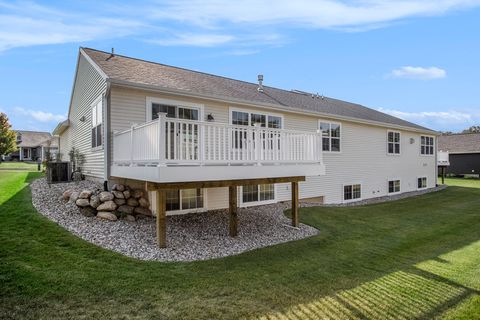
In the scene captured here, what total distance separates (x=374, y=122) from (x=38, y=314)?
15490 mm

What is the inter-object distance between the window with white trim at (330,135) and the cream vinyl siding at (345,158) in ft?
0.76

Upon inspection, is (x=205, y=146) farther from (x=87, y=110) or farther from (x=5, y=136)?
(x=5, y=136)

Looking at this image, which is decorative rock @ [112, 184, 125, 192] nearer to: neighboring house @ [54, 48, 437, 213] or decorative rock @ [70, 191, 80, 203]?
neighboring house @ [54, 48, 437, 213]

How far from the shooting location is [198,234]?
298 inches

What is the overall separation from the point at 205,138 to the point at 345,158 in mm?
8839

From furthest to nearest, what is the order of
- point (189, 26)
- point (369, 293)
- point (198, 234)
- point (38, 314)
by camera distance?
point (189, 26) < point (198, 234) < point (369, 293) < point (38, 314)

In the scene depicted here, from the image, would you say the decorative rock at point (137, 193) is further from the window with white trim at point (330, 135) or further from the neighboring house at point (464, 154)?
the neighboring house at point (464, 154)

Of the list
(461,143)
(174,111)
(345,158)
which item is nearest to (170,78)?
(174,111)

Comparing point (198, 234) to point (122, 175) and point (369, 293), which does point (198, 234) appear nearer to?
point (122, 175)

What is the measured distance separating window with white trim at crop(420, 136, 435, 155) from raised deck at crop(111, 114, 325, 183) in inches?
564

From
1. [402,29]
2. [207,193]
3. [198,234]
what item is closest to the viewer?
[198,234]

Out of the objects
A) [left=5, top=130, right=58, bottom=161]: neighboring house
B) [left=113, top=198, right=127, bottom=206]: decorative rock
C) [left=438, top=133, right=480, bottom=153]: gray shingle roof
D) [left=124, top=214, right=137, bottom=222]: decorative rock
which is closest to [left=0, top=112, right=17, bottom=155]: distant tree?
[left=5, top=130, right=58, bottom=161]: neighboring house

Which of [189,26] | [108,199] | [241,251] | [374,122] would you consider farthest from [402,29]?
[108,199]

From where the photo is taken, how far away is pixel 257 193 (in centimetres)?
1138
